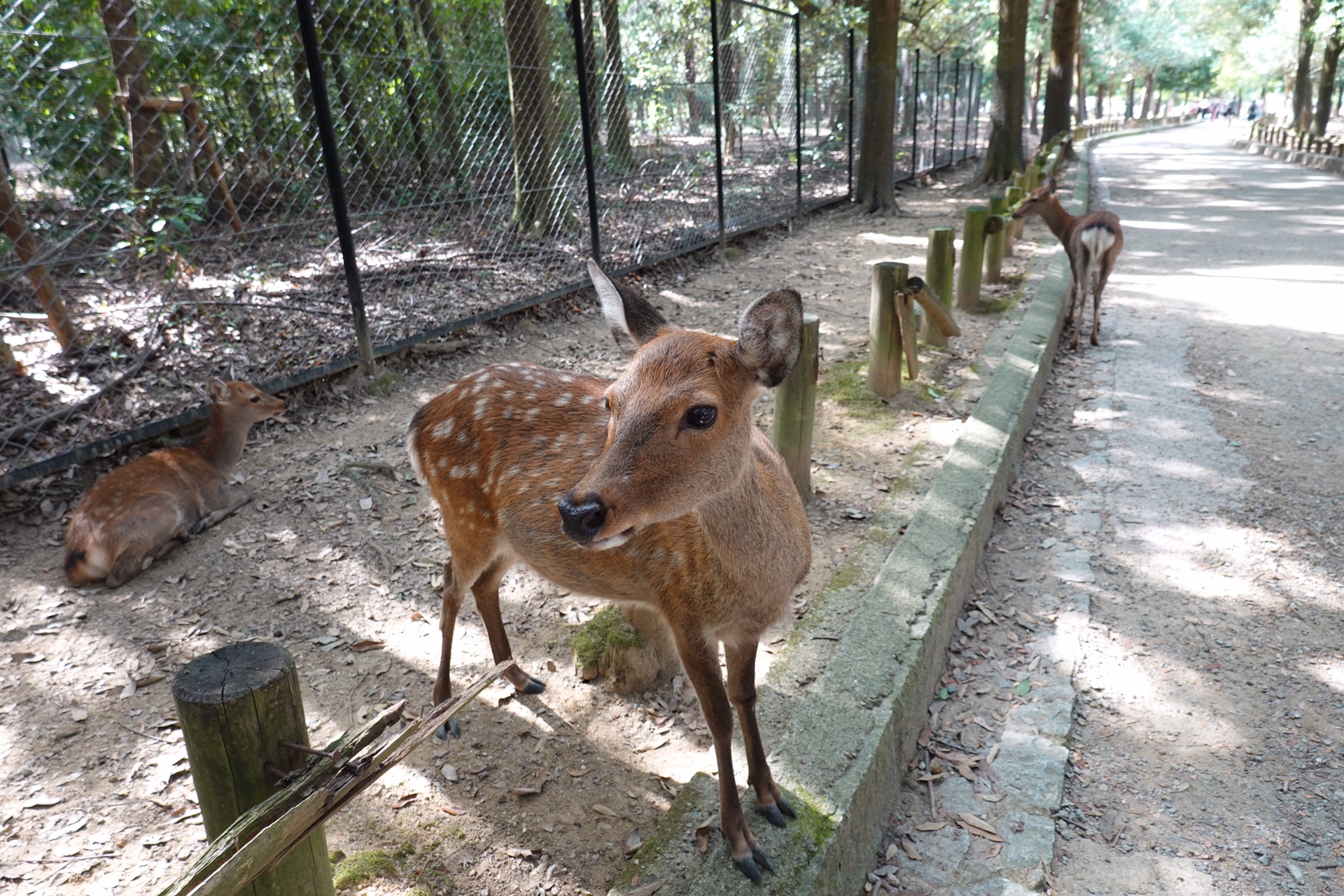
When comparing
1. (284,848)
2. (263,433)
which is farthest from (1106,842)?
(263,433)

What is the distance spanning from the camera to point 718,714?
2.46 metres

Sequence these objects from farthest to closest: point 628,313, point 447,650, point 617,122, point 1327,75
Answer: point 1327,75
point 617,122
point 447,650
point 628,313

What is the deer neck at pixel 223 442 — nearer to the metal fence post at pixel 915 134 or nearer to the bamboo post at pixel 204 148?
the bamboo post at pixel 204 148

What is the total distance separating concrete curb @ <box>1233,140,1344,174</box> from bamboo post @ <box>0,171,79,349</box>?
76.0 ft

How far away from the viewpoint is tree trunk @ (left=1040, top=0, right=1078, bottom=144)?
729 inches

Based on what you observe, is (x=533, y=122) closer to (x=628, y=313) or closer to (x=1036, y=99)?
(x=628, y=313)

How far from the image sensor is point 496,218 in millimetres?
7855

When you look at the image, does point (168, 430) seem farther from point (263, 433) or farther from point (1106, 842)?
point (1106, 842)

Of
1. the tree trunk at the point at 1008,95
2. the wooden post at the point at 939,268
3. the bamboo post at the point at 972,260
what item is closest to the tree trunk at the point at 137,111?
the wooden post at the point at 939,268

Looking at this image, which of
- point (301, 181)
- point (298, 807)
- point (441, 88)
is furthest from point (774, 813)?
point (441, 88)

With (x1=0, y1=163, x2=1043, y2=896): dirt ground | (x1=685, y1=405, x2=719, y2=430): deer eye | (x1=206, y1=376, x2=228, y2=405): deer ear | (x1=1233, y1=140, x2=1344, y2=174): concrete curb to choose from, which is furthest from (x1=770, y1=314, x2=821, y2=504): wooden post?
(x1=1233, y1=140, x2=1344, y2=174): concrete curb

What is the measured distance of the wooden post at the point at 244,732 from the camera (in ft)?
5.02

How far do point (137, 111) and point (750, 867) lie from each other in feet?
19.1

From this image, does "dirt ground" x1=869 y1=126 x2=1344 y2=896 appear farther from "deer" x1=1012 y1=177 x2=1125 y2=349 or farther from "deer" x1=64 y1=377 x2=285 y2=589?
"deer" x1=64 y1=377 x2=285 y2=589
